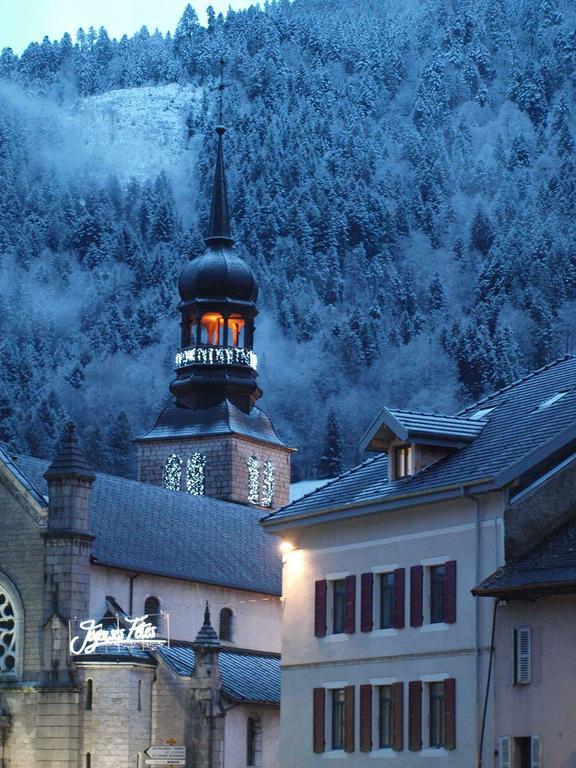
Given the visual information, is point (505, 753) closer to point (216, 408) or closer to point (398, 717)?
point (398, 717)

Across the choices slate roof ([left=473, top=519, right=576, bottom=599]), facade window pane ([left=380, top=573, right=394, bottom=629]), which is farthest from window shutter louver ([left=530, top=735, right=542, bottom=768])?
facade window pane ([left=380, top=573, right=394, bottom=629])

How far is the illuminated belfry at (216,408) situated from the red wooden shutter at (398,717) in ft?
183

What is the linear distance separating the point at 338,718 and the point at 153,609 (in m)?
28.9

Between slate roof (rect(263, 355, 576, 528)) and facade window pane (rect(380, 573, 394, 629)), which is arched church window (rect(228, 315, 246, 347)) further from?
facade window pane (rect(380, 573, 394, 629))

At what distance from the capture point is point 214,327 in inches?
4341

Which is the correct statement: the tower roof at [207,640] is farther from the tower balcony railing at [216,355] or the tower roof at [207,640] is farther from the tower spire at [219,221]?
the tower spire at [219,221]

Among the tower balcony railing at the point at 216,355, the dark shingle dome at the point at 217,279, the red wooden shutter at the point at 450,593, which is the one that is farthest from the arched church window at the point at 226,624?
the red wooden shutter at the point at 450,593

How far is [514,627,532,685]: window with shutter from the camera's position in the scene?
47.3 metres

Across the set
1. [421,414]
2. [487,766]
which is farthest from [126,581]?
[487,766]

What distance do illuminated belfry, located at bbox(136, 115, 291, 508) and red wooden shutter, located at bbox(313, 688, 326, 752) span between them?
52.2m

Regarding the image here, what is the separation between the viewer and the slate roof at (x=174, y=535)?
83.1 meters

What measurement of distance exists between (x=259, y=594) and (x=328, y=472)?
105 m

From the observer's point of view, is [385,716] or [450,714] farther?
[385,716]

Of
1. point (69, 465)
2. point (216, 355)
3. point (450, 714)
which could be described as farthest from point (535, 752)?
point (216, 355)
